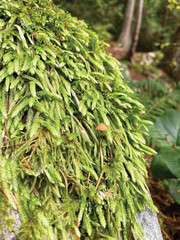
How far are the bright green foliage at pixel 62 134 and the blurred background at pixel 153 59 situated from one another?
64 cm

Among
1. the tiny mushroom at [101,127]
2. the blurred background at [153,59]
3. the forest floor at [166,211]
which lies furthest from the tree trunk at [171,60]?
the tiny mushroom at [101,127]

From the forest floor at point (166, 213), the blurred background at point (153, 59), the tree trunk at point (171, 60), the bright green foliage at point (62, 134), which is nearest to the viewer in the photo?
the bright green foliage at point (62, 134)

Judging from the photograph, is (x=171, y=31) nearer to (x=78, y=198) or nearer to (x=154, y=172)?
(x=154, y=172)

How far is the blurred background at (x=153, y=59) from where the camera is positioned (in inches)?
84.2

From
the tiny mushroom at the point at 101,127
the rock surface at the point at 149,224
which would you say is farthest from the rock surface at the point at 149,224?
the tiny mushroom at the point at 101,127

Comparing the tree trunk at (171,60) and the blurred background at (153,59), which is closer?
the blurred background at (153,59)

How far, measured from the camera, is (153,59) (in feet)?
29.5

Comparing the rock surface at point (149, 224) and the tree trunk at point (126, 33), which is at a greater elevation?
the tree trunk at point (126, 33)

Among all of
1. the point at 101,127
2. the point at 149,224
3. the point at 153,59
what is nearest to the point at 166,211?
the point at 149,224

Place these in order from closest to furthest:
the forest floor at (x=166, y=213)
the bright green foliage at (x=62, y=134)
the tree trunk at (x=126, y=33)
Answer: the bright green foliage at (x=62, y=134) < the forest floor at (x=166, y=213) < the tree trunk at (x=126, y=33)

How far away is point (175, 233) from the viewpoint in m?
1.96

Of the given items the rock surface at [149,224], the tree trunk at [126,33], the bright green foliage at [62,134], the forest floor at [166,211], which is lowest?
the forest floor at [166,211]

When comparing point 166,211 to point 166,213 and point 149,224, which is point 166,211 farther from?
point 149,224

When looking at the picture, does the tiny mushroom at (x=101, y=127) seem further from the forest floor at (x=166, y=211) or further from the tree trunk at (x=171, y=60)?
the tree trunk at (x=171, y=60)
